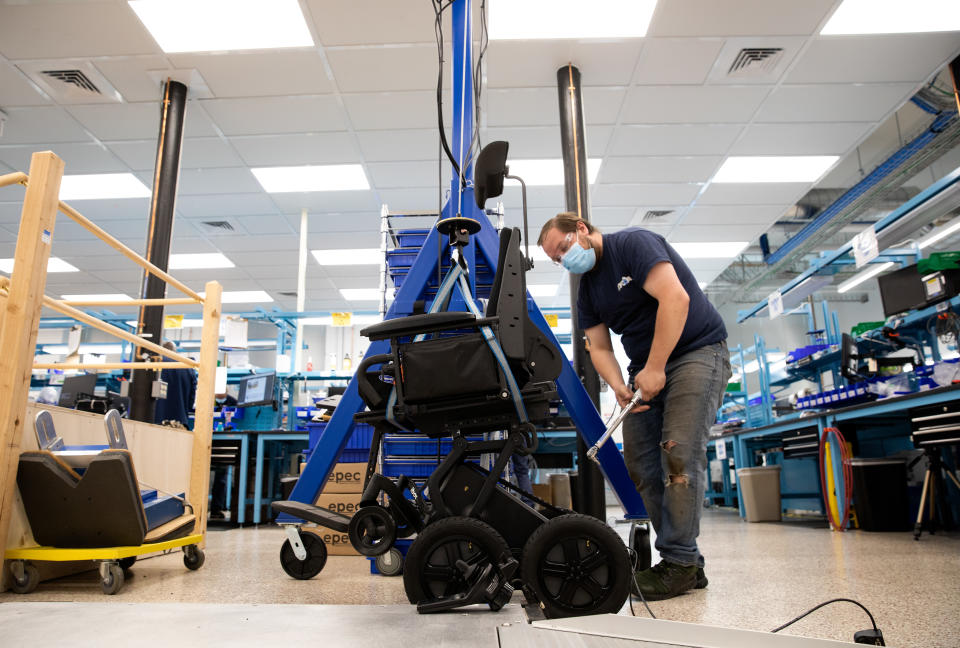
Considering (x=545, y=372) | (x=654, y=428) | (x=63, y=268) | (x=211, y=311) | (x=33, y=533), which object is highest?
(x=63, y=268)

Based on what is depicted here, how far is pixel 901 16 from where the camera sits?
13.0ft

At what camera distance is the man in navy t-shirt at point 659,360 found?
1733 mm

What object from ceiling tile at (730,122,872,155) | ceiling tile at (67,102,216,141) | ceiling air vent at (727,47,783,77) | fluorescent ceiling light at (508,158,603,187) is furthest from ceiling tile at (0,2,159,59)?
ceiling tile at (730,122,872,155)

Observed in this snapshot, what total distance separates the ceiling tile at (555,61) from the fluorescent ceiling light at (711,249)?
340cm

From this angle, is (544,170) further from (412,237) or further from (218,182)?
(412,237)

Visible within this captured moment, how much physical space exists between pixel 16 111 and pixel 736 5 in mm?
5368

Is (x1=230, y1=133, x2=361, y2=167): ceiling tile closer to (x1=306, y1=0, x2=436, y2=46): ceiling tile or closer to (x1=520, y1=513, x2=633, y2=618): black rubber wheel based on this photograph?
(x1=306, y1=0, x2=436, y2=46): ceiling tile

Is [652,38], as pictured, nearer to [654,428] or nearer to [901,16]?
[901,16]

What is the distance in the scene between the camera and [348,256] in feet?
25.5

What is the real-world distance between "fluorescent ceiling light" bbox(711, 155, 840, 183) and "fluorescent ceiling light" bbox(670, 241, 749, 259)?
1.55 meters

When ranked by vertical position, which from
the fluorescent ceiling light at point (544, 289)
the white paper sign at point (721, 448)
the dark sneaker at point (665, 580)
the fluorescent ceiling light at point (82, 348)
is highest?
the fluorescent ceiling light at point (544, 289)

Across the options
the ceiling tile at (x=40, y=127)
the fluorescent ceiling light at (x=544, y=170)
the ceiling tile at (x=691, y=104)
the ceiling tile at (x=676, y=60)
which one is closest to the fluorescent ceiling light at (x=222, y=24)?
the ceiling tile at (x=40, y=127)

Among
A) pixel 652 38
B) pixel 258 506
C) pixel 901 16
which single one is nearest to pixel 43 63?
pixel 258 506

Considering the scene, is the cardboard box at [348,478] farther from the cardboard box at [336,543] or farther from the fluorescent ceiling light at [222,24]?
the fluorescent ceiling light at [222,24]
